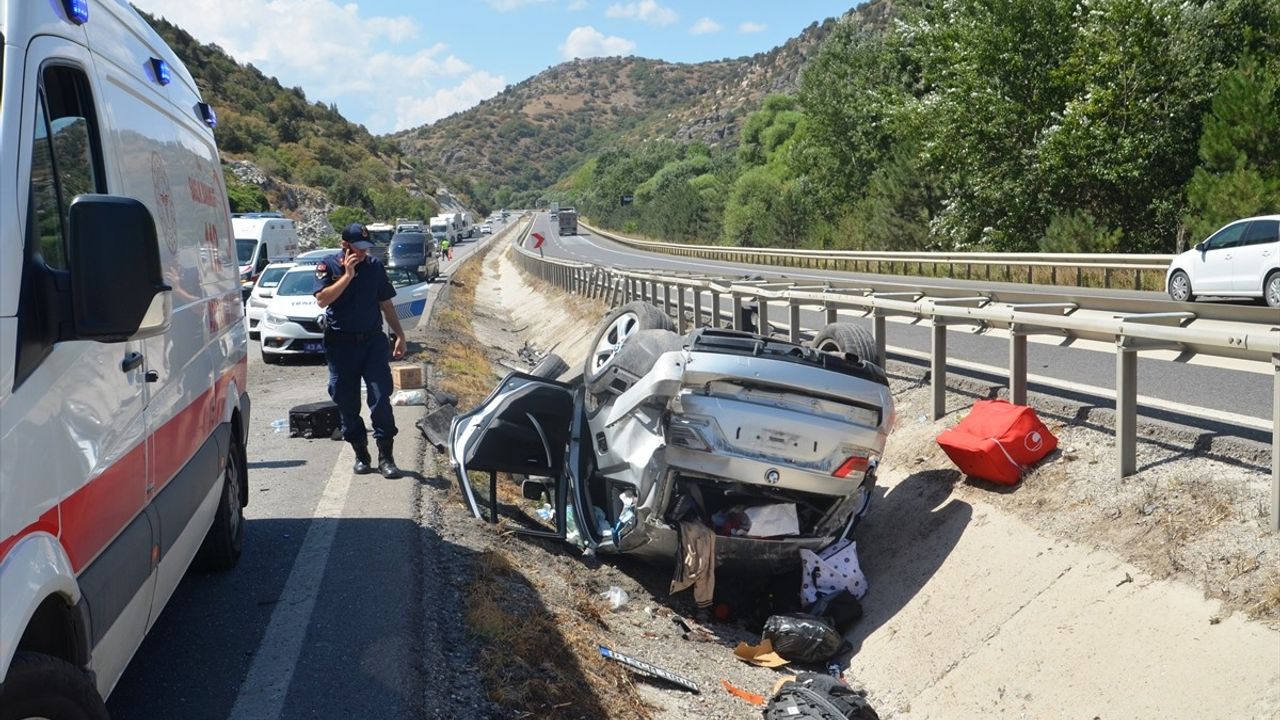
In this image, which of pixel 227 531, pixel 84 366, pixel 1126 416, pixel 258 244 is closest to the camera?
pixel 84 366

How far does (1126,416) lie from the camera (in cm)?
647

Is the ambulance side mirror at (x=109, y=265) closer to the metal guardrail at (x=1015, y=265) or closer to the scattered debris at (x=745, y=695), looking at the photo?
the scattered debris at (x=745, y=695)

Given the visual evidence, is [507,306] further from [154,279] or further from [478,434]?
[154,279]

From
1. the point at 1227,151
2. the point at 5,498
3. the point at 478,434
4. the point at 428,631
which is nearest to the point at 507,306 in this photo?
the point at 1227,151

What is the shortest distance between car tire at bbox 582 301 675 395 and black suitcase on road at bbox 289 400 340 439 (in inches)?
115

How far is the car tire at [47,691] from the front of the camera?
8.73ft

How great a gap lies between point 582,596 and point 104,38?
4.52 m

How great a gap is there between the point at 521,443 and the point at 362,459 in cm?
128

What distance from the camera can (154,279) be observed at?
3129mm

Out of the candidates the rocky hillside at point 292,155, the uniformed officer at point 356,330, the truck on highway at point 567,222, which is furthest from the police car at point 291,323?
the truck on highway at point 567,222

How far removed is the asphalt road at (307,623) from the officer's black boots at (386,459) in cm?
10

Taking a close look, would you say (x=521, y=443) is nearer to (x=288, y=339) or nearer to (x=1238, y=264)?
(x=288, y=339)

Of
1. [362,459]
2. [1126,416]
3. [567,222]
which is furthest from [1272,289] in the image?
[567,222]

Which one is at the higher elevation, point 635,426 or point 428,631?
point 635,426
